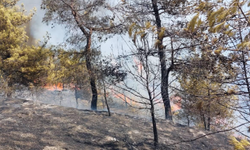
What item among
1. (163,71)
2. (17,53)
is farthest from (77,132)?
(17,53)

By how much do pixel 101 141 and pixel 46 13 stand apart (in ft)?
31.4

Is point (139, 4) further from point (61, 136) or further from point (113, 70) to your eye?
point (61, 136)

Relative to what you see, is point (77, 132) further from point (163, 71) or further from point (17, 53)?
point (17, 53)

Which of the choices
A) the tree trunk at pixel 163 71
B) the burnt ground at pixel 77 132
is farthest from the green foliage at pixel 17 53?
the tree trunk at pixel 163 71

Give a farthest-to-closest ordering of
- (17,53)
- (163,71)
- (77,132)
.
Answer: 1. (17,53)
2. (163,71)
3. (77,132)

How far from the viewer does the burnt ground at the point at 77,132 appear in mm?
4297

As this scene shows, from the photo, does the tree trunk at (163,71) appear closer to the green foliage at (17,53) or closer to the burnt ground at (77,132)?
the burnt ground at (77,132)

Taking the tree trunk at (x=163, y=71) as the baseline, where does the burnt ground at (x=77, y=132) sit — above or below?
below

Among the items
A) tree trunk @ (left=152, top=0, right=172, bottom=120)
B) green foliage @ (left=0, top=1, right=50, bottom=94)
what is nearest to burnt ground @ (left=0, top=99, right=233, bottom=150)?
tree trunk @ (left=152, top=0, right=172, bottom=120)

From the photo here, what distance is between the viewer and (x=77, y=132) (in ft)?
17.1

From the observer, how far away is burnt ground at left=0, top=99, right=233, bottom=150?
4.30m

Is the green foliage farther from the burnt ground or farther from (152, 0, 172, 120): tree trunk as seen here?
(152, 0, 172, 120): tree trunk

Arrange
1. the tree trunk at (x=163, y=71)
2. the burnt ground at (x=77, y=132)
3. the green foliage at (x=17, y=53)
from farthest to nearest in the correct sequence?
the green foliage at (x=17, y=53), the tree trunk at (x=163, y=71), the burnt ground at (x=77, y=132)

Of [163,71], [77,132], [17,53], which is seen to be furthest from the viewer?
[17,53]
